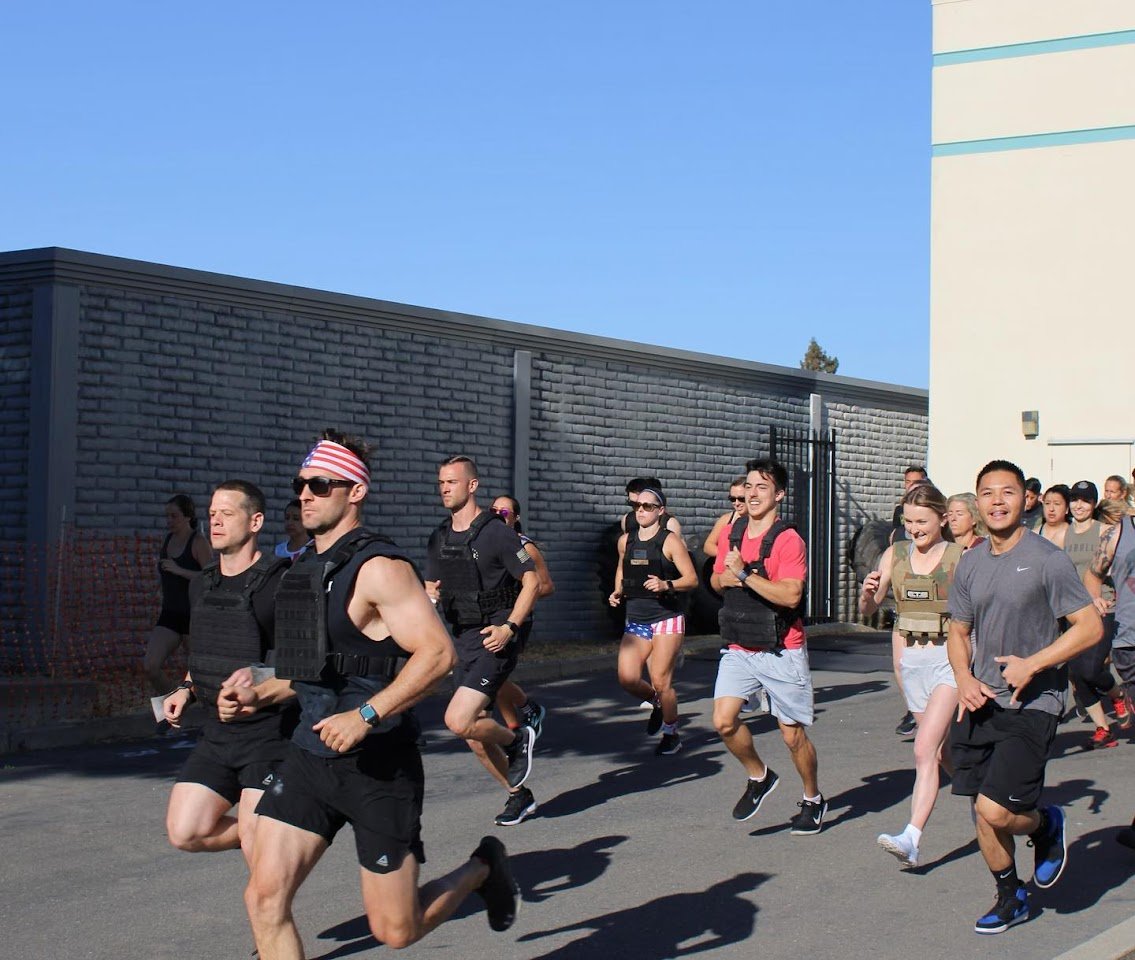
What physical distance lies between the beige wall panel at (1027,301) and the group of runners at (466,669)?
39.8ft

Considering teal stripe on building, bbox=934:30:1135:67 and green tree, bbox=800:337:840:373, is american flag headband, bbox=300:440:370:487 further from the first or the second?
green tree, bbox=800:337:840:373

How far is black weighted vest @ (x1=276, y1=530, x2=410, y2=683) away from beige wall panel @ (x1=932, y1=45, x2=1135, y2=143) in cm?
1858

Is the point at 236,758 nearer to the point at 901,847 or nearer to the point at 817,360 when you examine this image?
the point at 901,847

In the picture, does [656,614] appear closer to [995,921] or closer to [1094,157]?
[995,921]

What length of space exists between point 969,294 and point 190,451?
39.3 ft

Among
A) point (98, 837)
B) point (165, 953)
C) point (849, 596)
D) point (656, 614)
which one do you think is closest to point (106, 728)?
point (98, 837)

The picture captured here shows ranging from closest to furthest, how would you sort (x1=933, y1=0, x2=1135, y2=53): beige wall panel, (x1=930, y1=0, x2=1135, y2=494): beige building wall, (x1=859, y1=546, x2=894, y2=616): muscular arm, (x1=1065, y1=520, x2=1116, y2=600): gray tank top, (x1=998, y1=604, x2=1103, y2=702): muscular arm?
(x1=998, y1=604, x2=1103, y2=702): muscular arm < (x1=859, y1=546, x2=894, y2=616): muscular arm < (x1=1065, y1=520, x2=1116, y2=600): gray tank top < (x1=930, y1=0, x2=1135, y2=494): beige building wall < (x1=933, y1=0, x2=1135, y2=53): beige wall panel

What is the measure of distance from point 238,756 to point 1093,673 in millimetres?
7117

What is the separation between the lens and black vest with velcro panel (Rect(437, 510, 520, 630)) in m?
8.45

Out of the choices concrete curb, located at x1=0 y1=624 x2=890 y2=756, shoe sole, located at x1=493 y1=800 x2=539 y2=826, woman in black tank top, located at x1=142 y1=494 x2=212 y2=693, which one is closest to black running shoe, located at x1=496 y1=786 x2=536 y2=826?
shoe sole, located at x1=493 y1=800 x2=539 y2=826

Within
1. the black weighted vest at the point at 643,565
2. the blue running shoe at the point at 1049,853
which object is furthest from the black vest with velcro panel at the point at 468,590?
the blue running shoe at the point at 1049,853

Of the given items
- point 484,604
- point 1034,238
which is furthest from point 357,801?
point 1034,238

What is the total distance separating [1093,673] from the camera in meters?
10.8

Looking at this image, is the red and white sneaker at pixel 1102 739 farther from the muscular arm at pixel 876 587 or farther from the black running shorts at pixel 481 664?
the black running shorts at pixel 481 664
